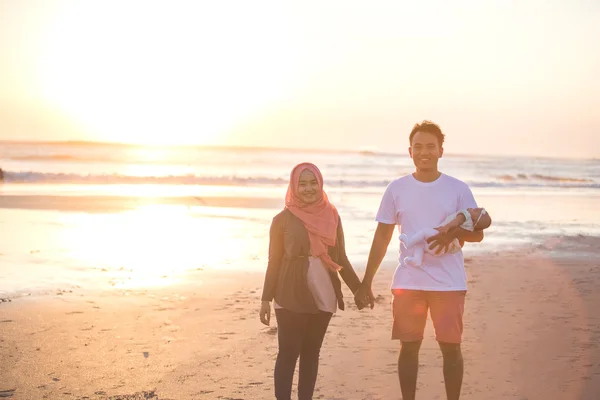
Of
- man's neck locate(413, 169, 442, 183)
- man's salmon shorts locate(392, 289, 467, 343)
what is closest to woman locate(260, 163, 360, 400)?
man's salmon shorts locate(392, 289, 467, 343)

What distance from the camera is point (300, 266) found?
15.0 feet

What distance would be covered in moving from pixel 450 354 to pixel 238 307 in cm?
402

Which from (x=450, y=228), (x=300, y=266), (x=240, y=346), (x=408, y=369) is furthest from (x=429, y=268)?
(x=240, y=346)

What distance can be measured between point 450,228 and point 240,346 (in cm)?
289

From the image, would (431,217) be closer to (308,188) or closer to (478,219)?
(478,219)

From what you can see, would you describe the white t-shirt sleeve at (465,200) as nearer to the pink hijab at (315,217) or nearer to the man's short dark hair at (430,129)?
the man's short dark hair at (430,129)

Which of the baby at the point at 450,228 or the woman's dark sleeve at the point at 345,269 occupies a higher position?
the baby at the point at 450,228

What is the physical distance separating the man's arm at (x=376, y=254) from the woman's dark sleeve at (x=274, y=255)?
55 cm

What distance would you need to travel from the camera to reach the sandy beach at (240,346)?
540 cm

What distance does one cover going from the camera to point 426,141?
177 inches

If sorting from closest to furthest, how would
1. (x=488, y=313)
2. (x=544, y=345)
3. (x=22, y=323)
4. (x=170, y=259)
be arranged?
(x=544, y=345) → (x=22, y=323) → (x=488, y=313) → (x=170, y=259)

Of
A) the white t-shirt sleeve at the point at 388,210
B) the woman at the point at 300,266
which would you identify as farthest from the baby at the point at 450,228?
the woman at the point at 300,266

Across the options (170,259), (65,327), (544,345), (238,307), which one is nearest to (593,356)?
(544,345)

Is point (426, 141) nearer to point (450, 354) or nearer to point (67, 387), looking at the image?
point (450, 354)
